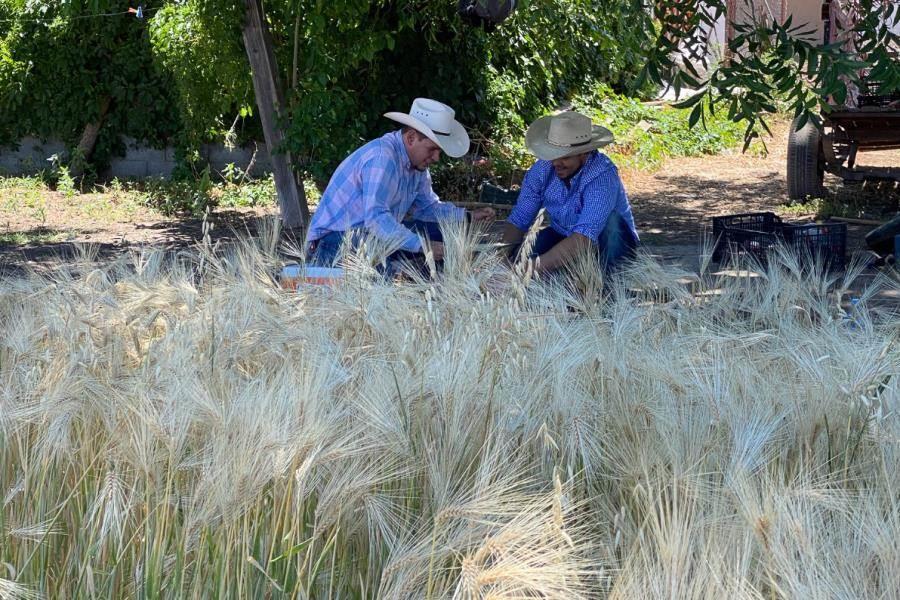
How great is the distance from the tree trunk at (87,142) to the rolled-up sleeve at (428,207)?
702 cm

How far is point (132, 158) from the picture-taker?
11.9 meters

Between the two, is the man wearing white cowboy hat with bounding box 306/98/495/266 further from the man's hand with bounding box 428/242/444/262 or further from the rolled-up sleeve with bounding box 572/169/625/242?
the rolled-up sleeve with bounding box 572/169/625/242

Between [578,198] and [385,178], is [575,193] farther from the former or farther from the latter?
[385,178]

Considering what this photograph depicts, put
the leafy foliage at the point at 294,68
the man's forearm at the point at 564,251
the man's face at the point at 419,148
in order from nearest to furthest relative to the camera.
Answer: the man's forearm at the point at 564,251 < the man's face at the point at 419,148 < the leafy foliage at the point at 294,68

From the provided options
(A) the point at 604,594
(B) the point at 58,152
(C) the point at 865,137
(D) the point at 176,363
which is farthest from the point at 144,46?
(A) the point at 604,594

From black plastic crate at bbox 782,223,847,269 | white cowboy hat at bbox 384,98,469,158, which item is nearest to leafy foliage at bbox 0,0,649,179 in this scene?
black plastic crate at bbox 782,223,847,269

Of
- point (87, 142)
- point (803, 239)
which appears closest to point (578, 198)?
point (803, 239)

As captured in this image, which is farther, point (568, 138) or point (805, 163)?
point (805, 163)

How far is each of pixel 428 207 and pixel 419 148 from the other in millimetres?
451

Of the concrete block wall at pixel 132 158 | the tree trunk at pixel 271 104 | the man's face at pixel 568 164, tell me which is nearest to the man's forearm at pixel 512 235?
the man's face at pixel 568 164

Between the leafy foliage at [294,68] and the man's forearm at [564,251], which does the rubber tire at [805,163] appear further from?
the man's forearm at [564,251]

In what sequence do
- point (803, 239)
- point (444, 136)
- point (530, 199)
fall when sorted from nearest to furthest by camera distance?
point (444, 136) < point (530, 199) < point (803, 239)

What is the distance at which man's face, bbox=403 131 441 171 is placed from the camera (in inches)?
195

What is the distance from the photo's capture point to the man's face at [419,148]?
4.95 metres
